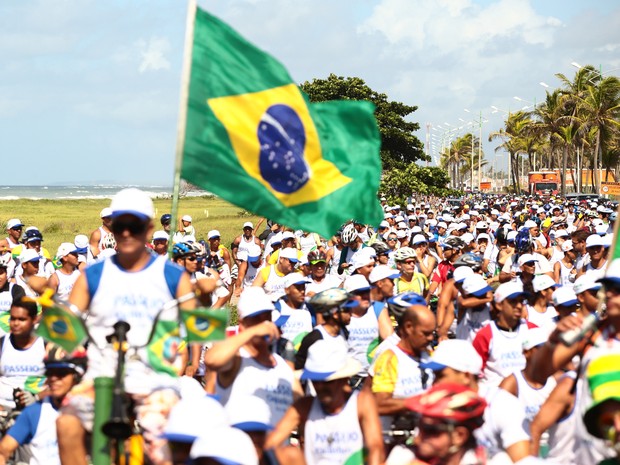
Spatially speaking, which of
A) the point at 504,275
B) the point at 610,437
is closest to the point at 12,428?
the point at 610,437

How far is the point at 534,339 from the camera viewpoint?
6883mm

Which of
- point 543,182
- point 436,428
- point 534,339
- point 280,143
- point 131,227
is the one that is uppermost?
point 543,182

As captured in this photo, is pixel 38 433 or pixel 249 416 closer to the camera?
pixel 249 416

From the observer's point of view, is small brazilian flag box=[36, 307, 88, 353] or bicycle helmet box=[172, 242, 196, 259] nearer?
small brazilian flag box=[36, 307, 88, 353]

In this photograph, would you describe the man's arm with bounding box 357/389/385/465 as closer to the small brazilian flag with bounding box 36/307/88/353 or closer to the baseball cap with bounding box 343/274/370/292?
the small brazilian flag with bounding box 36/307/88/353

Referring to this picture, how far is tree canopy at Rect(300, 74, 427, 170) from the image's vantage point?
5406 centimetres

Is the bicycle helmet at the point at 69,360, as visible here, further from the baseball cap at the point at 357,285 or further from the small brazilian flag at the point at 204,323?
the baseball cap at the point at 357,285

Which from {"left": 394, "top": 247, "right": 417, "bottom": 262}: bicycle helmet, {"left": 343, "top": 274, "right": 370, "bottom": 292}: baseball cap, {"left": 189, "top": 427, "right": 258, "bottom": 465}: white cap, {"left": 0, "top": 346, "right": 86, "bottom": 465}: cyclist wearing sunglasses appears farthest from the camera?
{"left": 394, "top": 247, "right": 417, "bottom": 262}: bicycle helmet

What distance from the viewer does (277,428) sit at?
19.0 feet

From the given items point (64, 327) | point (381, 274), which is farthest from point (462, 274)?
point (64, 327)

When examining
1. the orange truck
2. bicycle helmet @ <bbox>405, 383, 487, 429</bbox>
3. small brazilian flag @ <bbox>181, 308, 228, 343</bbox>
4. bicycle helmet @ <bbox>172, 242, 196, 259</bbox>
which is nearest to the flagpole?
small brazilian flag @ <bbox>181, 308, 228, 343</bbox>

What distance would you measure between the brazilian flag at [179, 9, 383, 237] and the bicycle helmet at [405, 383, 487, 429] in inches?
102

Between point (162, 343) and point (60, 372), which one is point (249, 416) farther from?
point (60, 372)

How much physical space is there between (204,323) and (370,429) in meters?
1.19
